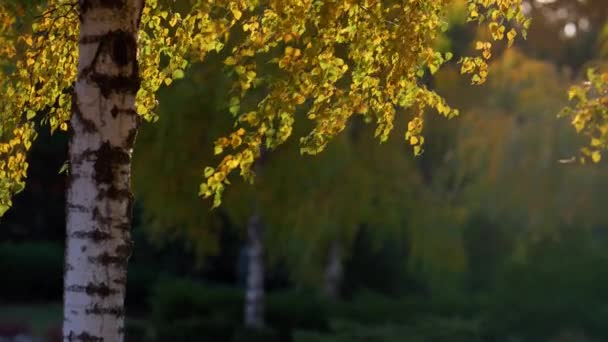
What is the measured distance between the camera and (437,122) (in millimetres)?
20578

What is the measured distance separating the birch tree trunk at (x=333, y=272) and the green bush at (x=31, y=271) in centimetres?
746

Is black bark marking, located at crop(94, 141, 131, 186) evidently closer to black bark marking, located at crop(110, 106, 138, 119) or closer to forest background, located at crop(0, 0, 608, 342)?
black bark marking, located at crop(110, 106, 138, 119)

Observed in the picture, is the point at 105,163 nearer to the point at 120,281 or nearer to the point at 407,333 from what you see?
the point at 120,281

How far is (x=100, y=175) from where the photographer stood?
561cm

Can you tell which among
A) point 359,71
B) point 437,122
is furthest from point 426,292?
point 359,71

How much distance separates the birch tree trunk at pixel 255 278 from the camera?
1853 centimetres

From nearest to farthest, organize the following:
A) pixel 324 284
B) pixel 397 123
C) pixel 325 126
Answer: pixel 325 126 → pixel 397 123 → pixel 324 284

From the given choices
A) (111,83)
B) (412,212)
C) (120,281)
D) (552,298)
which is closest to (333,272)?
(412,212)

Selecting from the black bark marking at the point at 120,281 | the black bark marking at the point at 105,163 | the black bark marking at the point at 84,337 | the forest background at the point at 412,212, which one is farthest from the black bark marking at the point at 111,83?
the forest background at the point at 412,212

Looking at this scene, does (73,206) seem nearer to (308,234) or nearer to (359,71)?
(359,71)

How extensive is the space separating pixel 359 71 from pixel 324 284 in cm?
1803

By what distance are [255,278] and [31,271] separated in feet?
39.5

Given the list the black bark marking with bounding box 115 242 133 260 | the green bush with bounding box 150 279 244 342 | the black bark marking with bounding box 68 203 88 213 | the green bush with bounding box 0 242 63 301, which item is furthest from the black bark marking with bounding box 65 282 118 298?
the green bush with bounding box 0 242 63 301

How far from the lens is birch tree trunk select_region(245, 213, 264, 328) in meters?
18.5
